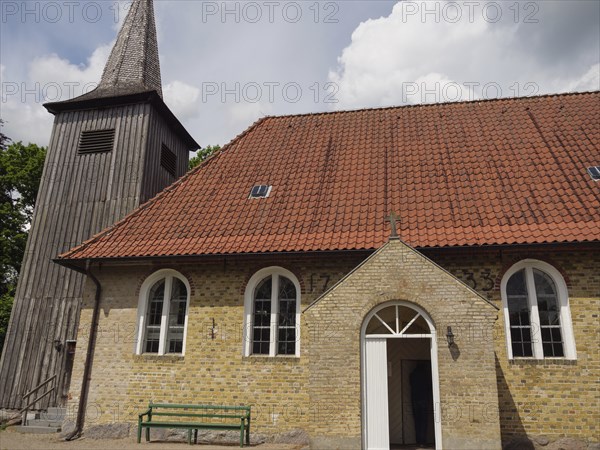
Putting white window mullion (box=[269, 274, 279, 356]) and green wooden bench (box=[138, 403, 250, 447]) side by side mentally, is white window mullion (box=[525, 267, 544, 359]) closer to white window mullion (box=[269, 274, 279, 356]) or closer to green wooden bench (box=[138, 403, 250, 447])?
white window mullion (box=[269, 274, 279, 356])

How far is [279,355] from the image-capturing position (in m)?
10.8

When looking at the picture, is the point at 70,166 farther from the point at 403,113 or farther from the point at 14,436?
the point at 403,113

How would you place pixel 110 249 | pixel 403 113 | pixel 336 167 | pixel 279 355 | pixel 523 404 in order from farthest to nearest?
pixel 403 113 → pixel 336 167 → pixel 110 249 → pixel 279 355 → pixel 523 404

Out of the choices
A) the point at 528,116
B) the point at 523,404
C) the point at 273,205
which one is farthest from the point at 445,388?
the point at 528,116

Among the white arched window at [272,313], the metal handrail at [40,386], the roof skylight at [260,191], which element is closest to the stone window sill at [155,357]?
the white arched window at [272,313]

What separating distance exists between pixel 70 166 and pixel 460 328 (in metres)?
13.7

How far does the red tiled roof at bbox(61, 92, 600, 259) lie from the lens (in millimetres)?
10703

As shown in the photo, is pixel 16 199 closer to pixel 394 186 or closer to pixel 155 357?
pixel 155 357

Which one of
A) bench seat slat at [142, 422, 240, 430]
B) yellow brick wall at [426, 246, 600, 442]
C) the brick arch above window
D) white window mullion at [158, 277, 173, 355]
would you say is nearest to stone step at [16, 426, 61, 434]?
bench seat slat at [142, 422, 240, 430]

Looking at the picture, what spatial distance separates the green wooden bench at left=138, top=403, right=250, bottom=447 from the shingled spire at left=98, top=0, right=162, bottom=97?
10.9m

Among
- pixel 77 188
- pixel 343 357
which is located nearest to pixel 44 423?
pixel 77 188

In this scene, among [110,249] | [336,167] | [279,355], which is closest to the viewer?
[279,355]

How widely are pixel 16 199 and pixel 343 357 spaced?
2183cm

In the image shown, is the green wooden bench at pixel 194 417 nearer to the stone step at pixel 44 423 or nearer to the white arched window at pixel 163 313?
the white arched window at pixel 163 313
